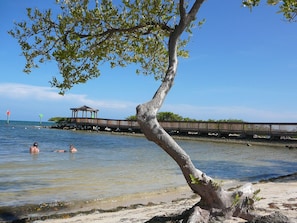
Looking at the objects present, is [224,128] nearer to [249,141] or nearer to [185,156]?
[249,141]

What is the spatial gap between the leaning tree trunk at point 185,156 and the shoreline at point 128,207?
1424 mm

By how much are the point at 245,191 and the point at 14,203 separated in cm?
613

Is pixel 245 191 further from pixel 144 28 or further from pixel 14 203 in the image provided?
pixel 14 203

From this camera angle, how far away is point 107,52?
7020mm

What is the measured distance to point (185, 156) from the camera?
4395 millimetres

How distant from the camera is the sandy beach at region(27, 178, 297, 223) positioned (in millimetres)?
6121

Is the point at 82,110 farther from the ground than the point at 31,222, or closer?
farther from the ground

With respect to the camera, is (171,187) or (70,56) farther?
(171,187)

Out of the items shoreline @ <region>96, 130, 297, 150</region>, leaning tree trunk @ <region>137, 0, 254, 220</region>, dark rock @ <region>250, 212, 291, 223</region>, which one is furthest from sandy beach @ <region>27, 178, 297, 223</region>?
shoreline @ <region>96, 130, 297, 150</region>

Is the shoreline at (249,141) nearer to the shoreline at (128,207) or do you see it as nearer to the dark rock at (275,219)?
the shoreline at (128,207)

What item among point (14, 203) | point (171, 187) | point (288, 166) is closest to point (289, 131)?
point (288, 166)

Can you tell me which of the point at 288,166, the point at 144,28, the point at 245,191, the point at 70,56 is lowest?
the point at 288,166

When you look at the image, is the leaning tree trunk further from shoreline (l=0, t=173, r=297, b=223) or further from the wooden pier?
the wooden pier

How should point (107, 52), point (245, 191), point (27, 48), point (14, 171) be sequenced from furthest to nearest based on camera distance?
1. point (14, 171)
2. point (107, 52)
3. point (27, 48)
4. point (245, 191)
